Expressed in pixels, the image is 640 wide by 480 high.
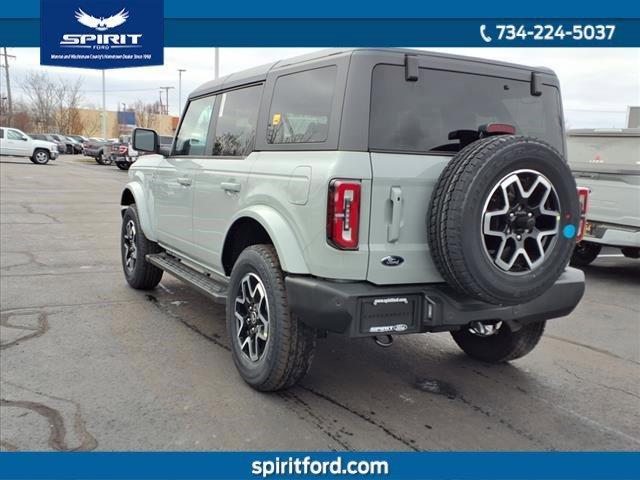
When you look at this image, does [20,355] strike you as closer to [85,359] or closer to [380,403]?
[85,359]

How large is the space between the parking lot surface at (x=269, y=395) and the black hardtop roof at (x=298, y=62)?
6.64 ft

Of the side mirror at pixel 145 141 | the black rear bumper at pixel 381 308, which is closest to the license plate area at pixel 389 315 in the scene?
the black rear bumper at pixel 381 308

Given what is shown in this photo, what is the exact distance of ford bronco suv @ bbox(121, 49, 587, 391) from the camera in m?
2.99

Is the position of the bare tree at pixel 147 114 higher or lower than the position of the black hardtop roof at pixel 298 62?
higher

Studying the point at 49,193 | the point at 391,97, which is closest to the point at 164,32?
the point at 391,97

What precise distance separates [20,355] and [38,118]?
6823 centimetres

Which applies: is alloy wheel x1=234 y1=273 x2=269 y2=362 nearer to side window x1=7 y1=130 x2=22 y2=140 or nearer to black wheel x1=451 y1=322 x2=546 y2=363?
black wheel x1=451 y1=322 x2=546 y2=363

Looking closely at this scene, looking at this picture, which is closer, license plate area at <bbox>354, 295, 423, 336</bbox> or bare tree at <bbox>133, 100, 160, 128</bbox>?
license plate area at <bbox>354, 295, 423, 336</bbox>

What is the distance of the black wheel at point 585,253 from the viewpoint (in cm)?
824

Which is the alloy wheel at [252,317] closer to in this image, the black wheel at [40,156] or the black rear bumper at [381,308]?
the black rear bumper at [381,308]

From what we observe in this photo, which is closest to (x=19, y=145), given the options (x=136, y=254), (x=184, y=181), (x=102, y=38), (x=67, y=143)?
(x=67, y=143)

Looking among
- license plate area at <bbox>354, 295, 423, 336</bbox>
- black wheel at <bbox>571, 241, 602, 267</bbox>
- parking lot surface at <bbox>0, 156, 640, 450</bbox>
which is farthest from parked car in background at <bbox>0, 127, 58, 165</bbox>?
license plate area at <bbox>354, 295, 423, 336</bbox>

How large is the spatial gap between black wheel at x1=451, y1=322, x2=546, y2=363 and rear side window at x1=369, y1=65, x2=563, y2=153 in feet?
4.44

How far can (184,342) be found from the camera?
452 centimetres
